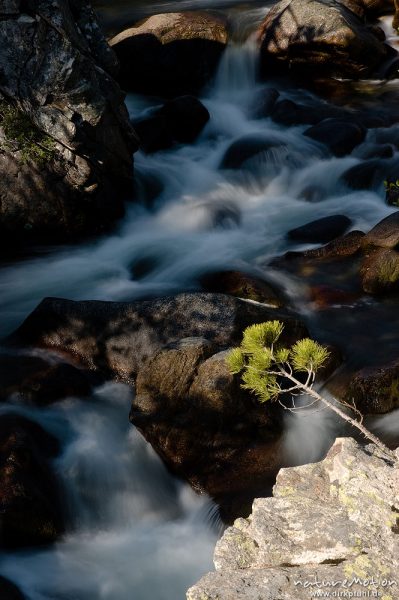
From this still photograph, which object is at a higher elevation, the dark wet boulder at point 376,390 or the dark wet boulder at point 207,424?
the dark wet boulder at point 207,424

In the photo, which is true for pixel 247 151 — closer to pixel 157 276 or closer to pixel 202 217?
pixel 202 217

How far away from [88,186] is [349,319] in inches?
180

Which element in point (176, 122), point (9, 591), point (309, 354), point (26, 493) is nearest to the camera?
point (309, 354)

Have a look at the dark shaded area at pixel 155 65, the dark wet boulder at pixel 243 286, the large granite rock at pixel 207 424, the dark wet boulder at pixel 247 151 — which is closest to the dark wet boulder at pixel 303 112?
the dark wet boulder at pixel 247 151

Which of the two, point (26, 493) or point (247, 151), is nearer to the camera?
point (26, 493)

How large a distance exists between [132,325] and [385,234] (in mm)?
4066

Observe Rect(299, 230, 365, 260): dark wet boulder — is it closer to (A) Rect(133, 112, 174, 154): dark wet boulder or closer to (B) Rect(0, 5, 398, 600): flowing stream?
(B) Rect(0, 5, 398, 600): flowing stream

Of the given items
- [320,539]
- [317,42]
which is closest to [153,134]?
[317,42]

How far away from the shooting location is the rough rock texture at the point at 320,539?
116 inches

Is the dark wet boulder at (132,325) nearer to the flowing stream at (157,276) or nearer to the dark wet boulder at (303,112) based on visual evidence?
the flowing stream at (157,276)

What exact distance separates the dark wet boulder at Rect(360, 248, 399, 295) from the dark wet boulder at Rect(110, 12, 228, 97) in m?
8.60

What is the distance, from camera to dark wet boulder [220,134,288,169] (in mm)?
13156

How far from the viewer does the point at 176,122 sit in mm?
13906

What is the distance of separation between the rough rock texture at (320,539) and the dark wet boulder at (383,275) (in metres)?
5.56
